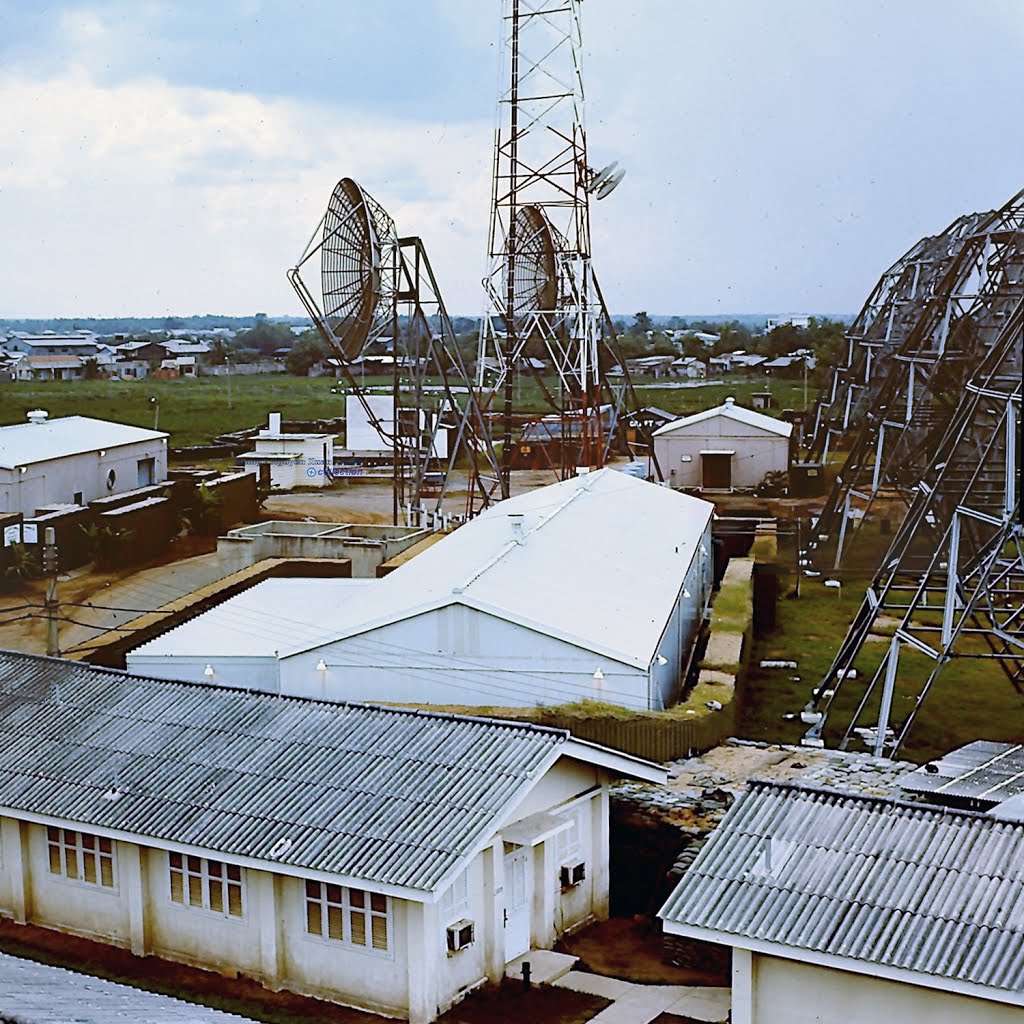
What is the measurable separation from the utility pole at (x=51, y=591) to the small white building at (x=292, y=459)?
12.8m

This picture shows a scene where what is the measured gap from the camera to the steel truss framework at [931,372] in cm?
2664

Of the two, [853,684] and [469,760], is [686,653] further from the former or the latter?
[469,760]

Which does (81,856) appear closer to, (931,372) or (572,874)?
(572,874)

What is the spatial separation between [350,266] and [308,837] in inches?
732

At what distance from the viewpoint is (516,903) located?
11164 mm

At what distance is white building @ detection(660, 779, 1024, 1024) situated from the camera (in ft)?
27.7

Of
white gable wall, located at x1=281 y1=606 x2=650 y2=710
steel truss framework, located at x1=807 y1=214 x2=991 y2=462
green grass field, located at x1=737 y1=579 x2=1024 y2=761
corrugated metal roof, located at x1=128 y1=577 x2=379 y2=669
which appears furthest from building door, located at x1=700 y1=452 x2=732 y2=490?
white gable wall, located at x1=281 y1=606 x2=650 y2=710

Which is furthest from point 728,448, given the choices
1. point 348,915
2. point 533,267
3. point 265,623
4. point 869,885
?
point 869,885

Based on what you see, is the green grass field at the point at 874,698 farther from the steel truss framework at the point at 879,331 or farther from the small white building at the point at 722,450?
the small white building at the point at 722,450

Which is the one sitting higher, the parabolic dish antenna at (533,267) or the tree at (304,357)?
the parabolic dish antenna at (533,267)

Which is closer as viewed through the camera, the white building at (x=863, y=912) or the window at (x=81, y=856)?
the white building at (x=863, y=912)

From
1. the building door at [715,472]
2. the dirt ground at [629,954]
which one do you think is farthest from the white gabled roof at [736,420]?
the dirt ground at [629,954]

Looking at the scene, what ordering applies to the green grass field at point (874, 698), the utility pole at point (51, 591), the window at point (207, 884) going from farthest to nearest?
1. the utility pole at point (51, 591)
2. the green grass field at point (874, 698)
3. the window at point (207, 884)

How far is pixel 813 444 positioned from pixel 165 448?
57.9 ft
